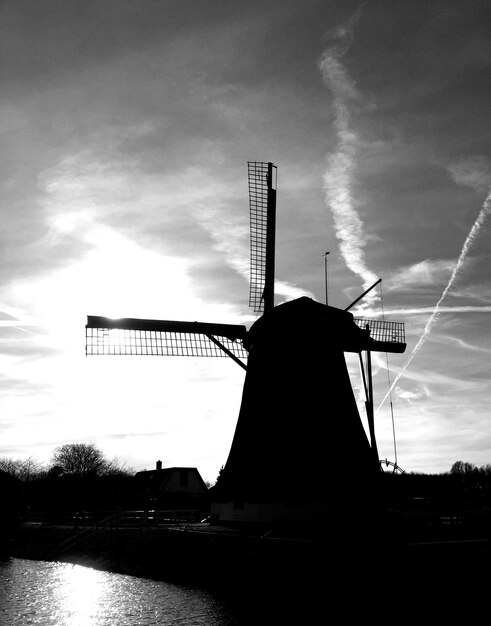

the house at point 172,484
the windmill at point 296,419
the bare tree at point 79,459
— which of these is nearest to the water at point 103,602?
the windmill at point 296,419

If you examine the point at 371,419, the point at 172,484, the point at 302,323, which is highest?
the point at 302,323

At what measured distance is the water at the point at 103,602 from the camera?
1644cm

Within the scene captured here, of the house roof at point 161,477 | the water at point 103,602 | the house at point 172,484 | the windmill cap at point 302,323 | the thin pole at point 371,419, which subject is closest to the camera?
the water at point 103,602

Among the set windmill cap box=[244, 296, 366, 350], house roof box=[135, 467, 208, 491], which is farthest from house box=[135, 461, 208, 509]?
windmill cap box=[244, 296, 366, 350]

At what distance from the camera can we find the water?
647 inches

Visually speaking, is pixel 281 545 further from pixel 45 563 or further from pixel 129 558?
pixel 45 563

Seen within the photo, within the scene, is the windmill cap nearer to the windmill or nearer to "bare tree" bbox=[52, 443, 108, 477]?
the windmill

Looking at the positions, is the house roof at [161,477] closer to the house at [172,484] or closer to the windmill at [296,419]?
the house at [172,484]

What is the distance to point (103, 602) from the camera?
19.2m

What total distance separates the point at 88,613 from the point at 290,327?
37.6 feet

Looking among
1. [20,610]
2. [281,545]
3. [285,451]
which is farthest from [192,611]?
[285,451]

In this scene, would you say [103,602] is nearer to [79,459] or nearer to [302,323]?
[302,323]

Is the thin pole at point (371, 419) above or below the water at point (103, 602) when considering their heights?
above

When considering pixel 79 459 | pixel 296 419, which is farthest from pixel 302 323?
pixel 79 459
